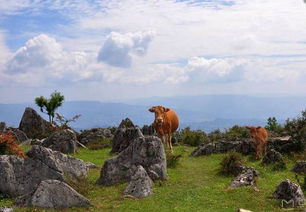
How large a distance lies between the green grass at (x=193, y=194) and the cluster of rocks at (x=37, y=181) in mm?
755

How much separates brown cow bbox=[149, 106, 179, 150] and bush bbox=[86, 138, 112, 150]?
7318mm

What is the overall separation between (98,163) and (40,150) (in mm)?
8859

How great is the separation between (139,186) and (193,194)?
2.47 metres

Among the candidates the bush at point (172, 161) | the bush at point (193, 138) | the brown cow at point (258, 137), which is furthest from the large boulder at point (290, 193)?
the bush at point (193, 138)

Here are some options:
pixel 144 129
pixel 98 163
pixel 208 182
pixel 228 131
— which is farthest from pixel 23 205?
pixel 228 131

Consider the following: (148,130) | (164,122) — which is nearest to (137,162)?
(164,122)

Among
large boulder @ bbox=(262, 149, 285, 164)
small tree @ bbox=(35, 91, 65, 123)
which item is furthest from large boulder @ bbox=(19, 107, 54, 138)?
large boulder @ bbox=(262, 149, 285, 164)

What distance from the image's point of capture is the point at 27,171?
20.8 meters

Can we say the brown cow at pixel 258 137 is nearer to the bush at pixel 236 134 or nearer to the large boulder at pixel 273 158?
the large boulder at pixel 273 158

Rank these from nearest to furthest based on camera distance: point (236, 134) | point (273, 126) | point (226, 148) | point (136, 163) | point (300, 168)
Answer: point (136, 163), point (300, 168), point (226, 148), point (236, 134), point (273, 126)

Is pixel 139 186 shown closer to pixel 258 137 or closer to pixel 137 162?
pixel 137 162

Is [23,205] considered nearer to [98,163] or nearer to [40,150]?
[40,150]

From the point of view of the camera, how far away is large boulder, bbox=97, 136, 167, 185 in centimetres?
2266

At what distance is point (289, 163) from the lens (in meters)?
27.7
